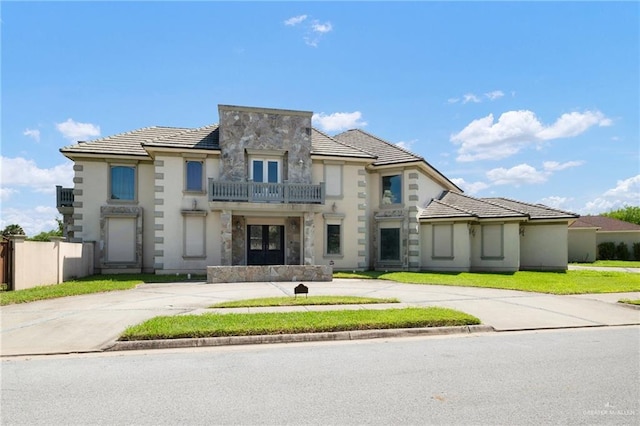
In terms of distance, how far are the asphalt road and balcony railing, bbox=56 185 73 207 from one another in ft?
64.0

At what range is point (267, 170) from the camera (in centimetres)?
2312

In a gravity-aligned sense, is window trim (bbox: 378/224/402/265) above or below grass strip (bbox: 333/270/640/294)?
above

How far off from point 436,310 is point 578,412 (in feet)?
19.4

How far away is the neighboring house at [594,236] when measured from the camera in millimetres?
38719

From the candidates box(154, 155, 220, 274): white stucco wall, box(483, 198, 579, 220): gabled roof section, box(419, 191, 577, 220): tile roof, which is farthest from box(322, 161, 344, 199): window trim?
box(483, 198, 579, 220): gabled roof section

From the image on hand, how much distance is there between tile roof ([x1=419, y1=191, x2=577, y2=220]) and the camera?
24297 mm

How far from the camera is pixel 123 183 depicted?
23.0 m

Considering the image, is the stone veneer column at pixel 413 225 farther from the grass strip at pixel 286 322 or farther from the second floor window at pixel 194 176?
the grass strip at pixel 286 322

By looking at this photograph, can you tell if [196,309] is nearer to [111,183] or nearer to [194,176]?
[194,176]

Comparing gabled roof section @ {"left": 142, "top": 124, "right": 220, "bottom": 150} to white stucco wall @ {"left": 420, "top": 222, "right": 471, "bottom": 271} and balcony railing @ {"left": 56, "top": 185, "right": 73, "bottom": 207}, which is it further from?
white stucco wall @ {"left": 420, "top": 222, "right": 471, "bottom": 271}

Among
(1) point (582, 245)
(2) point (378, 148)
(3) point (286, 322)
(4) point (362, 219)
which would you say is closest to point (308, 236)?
(4) point (362, 219)

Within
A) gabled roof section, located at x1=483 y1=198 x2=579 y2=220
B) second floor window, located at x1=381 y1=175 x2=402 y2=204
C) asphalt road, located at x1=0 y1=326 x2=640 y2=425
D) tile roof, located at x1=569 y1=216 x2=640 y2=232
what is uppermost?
second floor window, located at x1=381 y1=175 x2=402 y2=204

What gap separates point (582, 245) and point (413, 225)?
23.9 meters

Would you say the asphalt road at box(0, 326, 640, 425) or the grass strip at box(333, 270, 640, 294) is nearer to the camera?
the asphalt road at box(0, 326, 640, 425)
